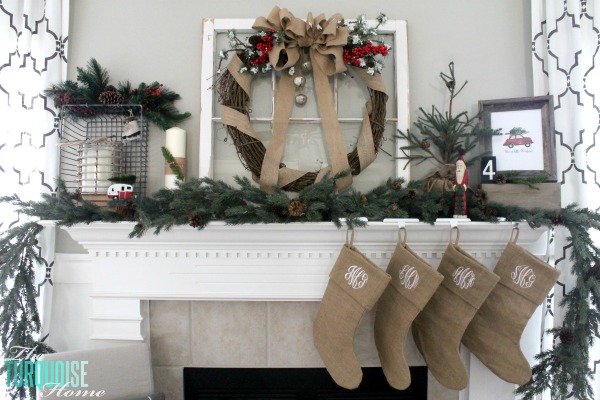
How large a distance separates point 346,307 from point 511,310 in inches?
20.9

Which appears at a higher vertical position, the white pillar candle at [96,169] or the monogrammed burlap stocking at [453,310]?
the white pillar candle at [96,169]

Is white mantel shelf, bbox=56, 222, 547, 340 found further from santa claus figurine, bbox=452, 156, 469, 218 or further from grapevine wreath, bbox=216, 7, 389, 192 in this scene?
grapevine wreath, bbox=216, 7, 389, 192

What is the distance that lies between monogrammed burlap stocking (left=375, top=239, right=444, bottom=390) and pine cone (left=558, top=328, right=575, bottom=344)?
501 mm

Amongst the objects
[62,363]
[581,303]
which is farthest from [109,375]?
[581,303]

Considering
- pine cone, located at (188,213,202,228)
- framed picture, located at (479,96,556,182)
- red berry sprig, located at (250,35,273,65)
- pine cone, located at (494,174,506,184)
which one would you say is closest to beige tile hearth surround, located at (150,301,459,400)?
pine cone, located at (188,213,202,228)

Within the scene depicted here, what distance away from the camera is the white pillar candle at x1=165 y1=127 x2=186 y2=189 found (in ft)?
4.45

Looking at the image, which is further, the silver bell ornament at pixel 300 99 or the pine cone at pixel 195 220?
the silver bell ornament at pixel 300 99

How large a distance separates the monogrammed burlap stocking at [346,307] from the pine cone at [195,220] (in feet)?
1.51

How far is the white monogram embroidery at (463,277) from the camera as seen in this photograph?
3.82 ft

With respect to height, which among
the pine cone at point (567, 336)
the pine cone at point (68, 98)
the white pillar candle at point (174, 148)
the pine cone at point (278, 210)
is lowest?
the pine cone at point (567, 336)

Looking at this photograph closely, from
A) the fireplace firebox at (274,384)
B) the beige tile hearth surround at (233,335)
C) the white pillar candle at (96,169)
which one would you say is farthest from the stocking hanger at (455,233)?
the white pillar candle at (96,169)

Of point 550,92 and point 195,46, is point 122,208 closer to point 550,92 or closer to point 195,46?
point 195,46

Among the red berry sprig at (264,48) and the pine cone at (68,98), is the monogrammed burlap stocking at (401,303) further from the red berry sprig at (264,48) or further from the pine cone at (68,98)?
the pine cone at (68,98)

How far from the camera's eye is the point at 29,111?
1418 millimetres
